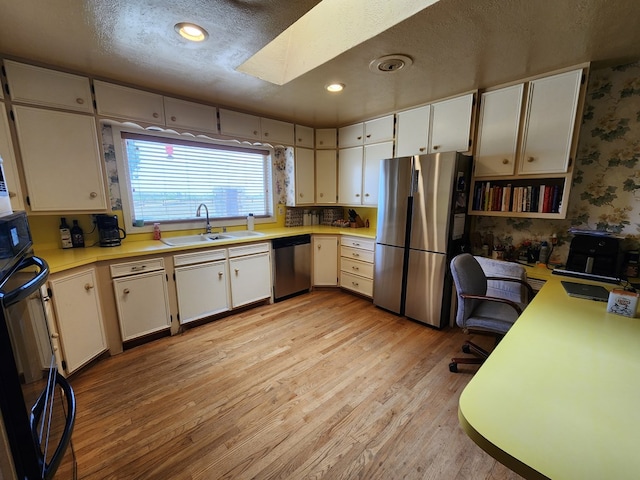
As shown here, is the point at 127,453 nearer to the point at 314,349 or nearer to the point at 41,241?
the point at 314,349

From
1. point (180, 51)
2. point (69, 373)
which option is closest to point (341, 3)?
point (180, 51)

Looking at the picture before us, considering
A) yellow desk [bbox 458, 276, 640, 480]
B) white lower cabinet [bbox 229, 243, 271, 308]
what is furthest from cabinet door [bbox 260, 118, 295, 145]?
yellow desk [bbox 458, 276, 640, 480]

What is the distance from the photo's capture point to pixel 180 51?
72.9 inches

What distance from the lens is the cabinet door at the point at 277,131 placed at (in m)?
3.34

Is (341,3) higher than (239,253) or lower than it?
higher

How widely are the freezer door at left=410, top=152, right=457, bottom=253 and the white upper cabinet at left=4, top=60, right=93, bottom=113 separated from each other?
117 inches

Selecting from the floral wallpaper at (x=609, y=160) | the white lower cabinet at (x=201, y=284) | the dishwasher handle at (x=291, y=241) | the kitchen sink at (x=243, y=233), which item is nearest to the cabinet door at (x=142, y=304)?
the white lower cabinet at (x=201, y=284)

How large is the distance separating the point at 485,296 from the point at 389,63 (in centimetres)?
186

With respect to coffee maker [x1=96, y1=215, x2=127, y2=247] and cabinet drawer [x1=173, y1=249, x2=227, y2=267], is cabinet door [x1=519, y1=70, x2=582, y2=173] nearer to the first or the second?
cabinet drawer [x1=173, y1=249, x2=227, y2=267]

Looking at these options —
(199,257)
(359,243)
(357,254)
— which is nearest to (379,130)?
(359,243)

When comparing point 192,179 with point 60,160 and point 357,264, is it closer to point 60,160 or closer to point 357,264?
point 60,160

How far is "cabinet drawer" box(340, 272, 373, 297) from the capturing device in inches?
135

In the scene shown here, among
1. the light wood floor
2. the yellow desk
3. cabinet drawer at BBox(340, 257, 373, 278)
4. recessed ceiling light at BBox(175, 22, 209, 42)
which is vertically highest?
recessed ceiling light at BBox(175, 22, 209, 42)

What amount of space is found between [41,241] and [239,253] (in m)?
1.65
